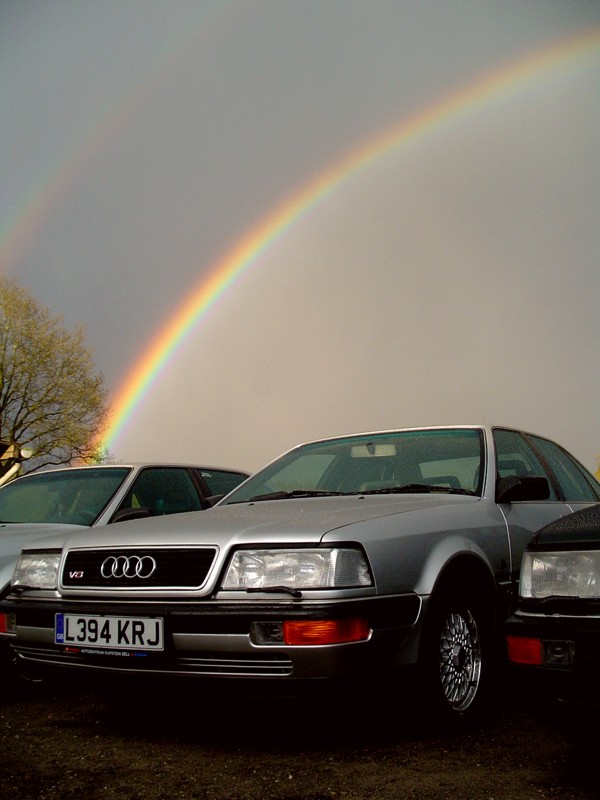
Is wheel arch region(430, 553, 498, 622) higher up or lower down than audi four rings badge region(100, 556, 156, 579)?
lower down

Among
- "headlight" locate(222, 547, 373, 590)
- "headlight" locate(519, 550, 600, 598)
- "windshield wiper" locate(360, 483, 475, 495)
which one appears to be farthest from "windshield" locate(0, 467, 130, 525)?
"headlight" locate(519, 550, 600, 598)

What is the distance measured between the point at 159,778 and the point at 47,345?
3272 cm

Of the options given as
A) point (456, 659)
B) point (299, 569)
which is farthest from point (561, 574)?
point (456, 659)

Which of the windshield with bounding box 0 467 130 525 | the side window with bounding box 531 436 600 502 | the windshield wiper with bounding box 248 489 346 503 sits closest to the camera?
the windshield wiper with bounding box 248 489 346 503

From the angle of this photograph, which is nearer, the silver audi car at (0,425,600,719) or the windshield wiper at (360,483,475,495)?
the silver audi car at (0,425,600,719)

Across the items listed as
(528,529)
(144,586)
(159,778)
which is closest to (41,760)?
(159,778)

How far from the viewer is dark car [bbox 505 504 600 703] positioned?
107 inches

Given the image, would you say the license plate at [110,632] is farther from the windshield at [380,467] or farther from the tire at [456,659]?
the windshield at [380,467]

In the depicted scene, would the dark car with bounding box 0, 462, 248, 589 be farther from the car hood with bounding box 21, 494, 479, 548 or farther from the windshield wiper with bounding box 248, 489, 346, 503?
the car hood with bounding box 21, 494, 479, 548

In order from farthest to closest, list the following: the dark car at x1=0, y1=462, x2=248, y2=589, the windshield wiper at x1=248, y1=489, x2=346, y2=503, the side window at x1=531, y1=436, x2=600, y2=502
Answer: the dark car at x1=0, y1=462, x2=248, y2=589 < the side window at x1=531, y1=436, x2=600, y2=502 < the windshield wiper at x1=248, y1=489, x2=346, y2=503

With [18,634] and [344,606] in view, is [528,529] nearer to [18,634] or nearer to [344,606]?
[344,606]

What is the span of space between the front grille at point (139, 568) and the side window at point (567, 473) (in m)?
2.96

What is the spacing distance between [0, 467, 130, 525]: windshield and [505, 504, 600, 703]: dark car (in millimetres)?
3474

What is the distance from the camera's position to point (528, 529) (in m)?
4.66
